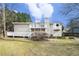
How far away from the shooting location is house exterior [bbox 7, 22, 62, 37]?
216 centimetres

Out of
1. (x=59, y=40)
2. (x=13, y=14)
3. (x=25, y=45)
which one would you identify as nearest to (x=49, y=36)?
(x=59, y=40)

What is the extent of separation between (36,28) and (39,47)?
18 centimetres

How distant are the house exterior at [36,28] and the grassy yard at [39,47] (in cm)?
7

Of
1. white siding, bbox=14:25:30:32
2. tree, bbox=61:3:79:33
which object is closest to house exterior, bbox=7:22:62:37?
white siding, bbox=14:25:30:32

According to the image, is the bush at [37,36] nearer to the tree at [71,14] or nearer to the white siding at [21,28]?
the white siding at [21,28]

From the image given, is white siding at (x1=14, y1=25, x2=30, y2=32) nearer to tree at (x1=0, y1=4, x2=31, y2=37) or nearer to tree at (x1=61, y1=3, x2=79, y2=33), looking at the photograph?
tree at (x1=0, y1=4, x2=31, y2=37)

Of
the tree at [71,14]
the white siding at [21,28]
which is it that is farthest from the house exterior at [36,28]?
the tree at [71,14]

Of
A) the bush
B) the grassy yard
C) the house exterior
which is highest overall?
the house exterior

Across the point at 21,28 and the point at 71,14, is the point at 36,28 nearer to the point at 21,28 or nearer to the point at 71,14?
the point at 21,28

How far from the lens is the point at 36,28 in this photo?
7.10 ft

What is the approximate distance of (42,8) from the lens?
2.17 meters

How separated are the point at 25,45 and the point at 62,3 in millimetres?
519

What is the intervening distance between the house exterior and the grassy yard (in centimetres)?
7

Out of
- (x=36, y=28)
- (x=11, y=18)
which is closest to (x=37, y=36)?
(x=36, y=28)
